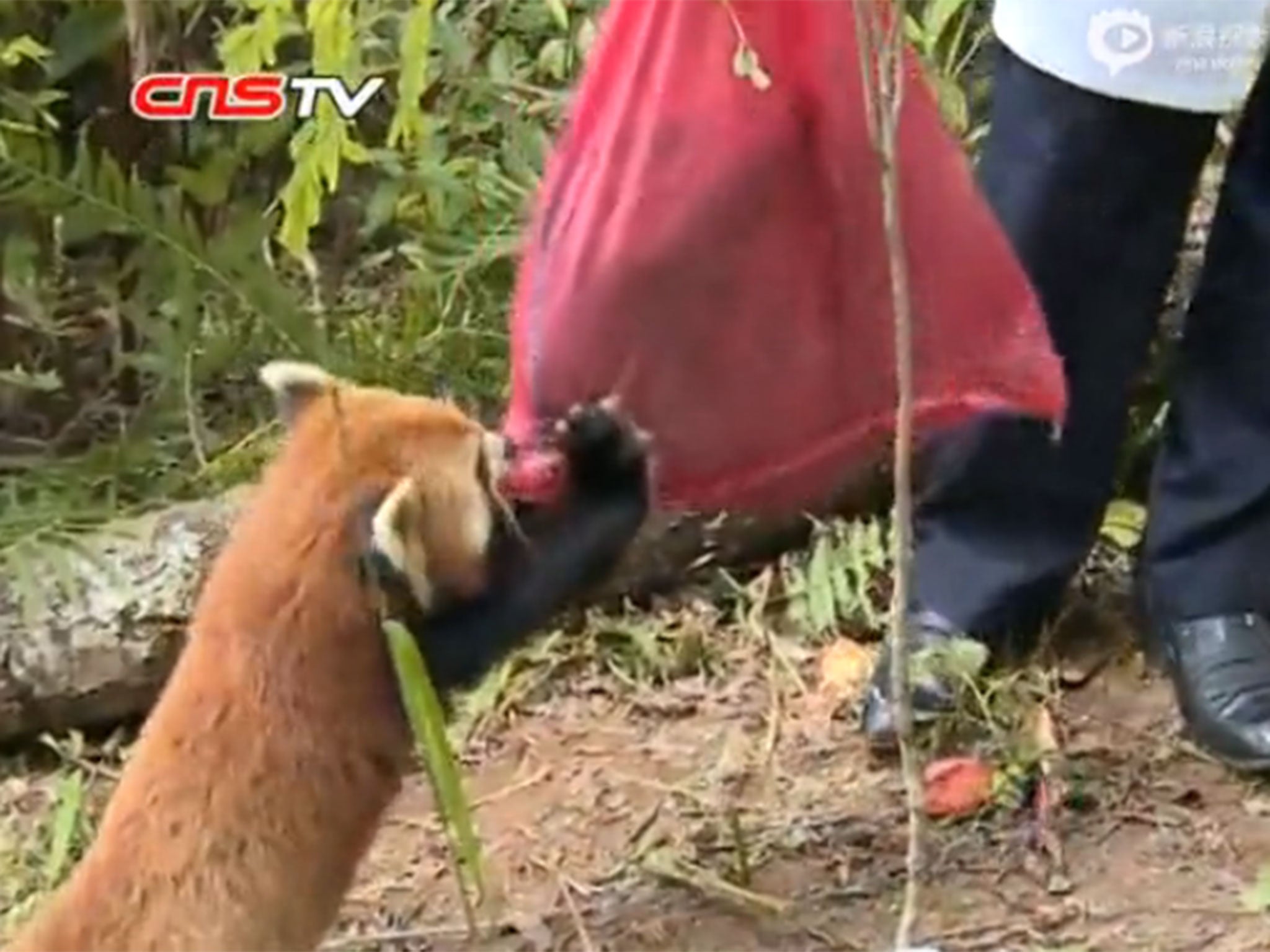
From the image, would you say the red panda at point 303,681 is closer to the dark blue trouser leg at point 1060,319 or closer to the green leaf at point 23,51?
the dark blue trouser leg at point 1060,319

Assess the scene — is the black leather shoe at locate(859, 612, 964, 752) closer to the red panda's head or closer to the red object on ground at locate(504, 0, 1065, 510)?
the red object on ground at locate(504, 0, 1065, 510)

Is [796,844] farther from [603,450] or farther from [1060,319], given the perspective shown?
[1060,319]

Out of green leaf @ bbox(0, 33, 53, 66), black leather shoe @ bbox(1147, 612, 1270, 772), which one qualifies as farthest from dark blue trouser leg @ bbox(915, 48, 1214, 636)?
green leaf @ bbox(0, 33, 53, 66)

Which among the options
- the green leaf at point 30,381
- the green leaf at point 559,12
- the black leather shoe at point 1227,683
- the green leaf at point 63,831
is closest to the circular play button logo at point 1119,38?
the black leather shoe at point 1227,683

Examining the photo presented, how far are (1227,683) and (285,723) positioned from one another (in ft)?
5.12

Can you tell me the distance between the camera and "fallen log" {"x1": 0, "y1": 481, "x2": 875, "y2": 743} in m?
4.53

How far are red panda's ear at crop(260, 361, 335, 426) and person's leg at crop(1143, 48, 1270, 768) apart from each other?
1.39 metres

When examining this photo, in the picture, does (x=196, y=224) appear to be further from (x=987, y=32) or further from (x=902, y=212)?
(x=902, y=212)

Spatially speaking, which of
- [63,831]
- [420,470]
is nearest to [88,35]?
[63,831]

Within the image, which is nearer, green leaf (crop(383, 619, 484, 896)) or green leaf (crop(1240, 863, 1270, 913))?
green leaf (crop(383, 619, 484, 896))

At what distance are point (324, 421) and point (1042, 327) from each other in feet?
3.23

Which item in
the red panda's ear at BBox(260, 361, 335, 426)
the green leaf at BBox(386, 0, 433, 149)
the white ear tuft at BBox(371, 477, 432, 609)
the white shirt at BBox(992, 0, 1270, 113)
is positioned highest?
the green leaf at BBox(386, 0, 433, 149)

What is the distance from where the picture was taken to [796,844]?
12.8ft

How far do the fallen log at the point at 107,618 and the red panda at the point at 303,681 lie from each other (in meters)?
1.12
